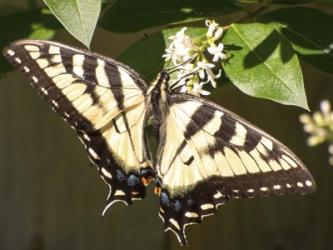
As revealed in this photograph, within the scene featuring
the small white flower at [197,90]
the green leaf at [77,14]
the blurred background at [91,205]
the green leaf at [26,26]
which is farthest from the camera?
the blurred background at [91,205]

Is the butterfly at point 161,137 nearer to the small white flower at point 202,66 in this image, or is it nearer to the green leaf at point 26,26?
the small white flower at point 202,66

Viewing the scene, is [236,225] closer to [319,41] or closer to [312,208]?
[312,208]

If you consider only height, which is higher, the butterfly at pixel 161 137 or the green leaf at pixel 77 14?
the green leaf at pixel 77 14

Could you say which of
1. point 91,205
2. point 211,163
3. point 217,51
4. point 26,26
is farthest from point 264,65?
point 91,205

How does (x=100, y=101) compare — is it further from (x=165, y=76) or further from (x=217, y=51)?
(x=217, y=51)

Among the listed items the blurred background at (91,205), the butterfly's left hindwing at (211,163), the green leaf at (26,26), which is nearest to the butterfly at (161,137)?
the butterfly's left hindwing at (211,163)

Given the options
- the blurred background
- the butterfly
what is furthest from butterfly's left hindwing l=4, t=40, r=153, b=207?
the blurred background
